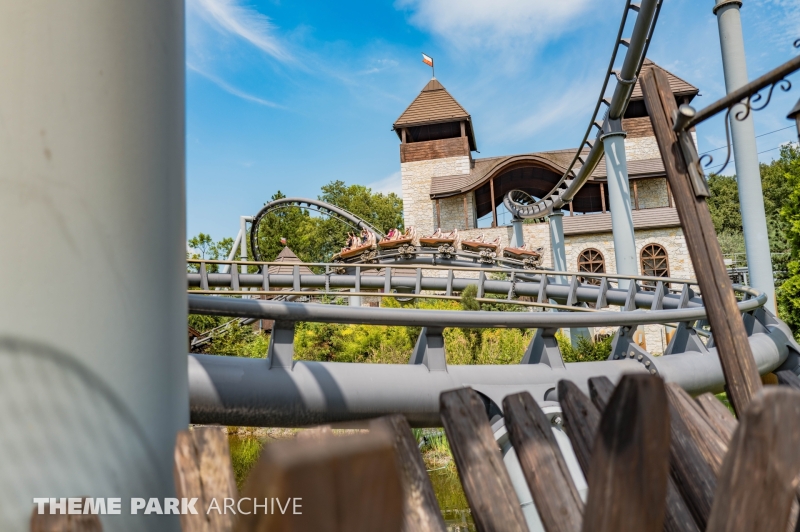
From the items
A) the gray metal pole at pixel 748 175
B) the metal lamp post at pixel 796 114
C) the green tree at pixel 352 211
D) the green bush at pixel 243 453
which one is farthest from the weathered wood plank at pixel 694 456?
the green tree at pixel 352 211

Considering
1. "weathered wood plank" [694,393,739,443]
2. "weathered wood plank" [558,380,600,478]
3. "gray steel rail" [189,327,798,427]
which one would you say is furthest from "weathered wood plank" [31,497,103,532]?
"gray steel rail" [189,327,798,427]

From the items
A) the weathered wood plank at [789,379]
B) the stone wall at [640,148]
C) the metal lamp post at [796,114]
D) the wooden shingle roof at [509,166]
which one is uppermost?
the stone wall at [640,148]

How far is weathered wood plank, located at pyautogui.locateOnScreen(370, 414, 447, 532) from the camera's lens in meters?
0.96

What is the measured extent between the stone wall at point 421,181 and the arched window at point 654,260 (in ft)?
33.8

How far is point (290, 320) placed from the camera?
2.59 metres

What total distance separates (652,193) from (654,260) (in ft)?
14.9

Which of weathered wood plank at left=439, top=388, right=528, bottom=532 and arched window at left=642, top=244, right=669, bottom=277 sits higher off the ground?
arched window at left=642, top=244, right=669, bottom=277

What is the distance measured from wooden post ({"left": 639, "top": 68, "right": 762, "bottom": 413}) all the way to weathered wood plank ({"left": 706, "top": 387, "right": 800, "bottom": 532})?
1610 mm

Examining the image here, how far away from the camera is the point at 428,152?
32781 mm

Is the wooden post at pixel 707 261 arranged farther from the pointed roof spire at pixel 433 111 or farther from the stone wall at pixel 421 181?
the pointed roof spire at pixel 433 111

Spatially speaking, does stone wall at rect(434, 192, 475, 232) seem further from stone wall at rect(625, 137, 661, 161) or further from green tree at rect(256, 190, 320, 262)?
green tree at rect(256, 190, 320, 262)

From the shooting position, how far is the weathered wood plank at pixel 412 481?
0.96m

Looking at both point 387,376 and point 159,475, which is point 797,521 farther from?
point 387,376

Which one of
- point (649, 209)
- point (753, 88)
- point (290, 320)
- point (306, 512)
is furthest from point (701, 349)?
point (649, 209)
